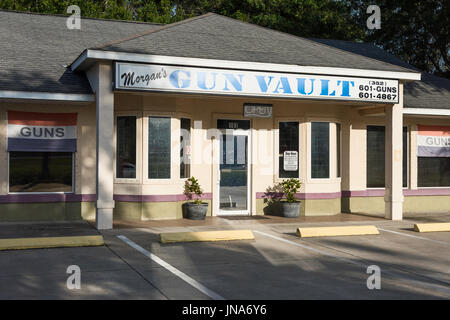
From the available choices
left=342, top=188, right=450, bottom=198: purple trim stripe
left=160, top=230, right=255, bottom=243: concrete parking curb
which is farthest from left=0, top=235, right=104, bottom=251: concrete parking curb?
left=342, top=188, right=450, bottom=198: purple trim stripe

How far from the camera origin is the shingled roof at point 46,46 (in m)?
12.9

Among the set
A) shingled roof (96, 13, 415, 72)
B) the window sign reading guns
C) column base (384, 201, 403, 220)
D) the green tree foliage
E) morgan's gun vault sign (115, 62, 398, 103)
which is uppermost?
the green tree foliage

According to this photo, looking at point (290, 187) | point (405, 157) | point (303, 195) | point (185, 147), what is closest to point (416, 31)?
point (405, 157)

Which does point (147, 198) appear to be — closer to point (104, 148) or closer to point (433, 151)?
point (104, 148)

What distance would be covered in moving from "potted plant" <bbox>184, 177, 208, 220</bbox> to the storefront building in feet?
0.86

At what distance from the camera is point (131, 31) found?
17.8 metres

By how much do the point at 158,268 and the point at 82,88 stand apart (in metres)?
6.17

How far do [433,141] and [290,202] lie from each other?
228 inches

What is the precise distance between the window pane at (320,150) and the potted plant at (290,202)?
2.50 feet

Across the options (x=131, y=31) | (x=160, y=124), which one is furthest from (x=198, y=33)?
(x=131, y=31)

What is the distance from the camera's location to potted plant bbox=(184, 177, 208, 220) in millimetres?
14016

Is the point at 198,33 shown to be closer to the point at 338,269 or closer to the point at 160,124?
the point at 160,124

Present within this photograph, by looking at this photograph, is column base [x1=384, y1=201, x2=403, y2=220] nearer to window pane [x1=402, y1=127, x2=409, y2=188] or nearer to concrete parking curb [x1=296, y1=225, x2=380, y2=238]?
concrete parking curb [x1=296, y1=225, x2=380, y2=238]

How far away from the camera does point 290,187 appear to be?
15172mm
